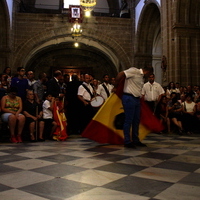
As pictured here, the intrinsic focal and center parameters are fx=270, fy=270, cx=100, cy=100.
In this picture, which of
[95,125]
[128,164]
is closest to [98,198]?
[128,164]

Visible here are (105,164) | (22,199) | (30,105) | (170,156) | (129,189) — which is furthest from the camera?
(30,105)

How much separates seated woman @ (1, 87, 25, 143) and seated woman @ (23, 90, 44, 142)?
0.23 meters

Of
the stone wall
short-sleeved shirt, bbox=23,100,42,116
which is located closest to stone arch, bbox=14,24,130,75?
the stone wall

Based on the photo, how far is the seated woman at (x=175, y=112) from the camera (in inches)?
296

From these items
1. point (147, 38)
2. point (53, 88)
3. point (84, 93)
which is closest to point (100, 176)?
point (53, 88)

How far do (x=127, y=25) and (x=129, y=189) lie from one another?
16843mm

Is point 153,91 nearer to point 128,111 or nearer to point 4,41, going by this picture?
point 128,111

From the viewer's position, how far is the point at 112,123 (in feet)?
16.2

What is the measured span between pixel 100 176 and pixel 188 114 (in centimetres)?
581

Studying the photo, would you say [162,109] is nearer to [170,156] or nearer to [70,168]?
[170,156]

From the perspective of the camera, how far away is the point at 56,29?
17.2m

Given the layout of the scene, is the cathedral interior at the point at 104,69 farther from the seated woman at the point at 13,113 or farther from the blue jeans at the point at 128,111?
the seated woman at the point at 13,113

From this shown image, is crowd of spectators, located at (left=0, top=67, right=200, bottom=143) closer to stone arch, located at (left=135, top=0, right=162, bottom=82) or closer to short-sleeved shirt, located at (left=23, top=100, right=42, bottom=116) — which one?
short-sleeved shirt, located at (left=23, top=100, right=42, bottom=116)

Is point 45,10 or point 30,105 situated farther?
point 45,10
